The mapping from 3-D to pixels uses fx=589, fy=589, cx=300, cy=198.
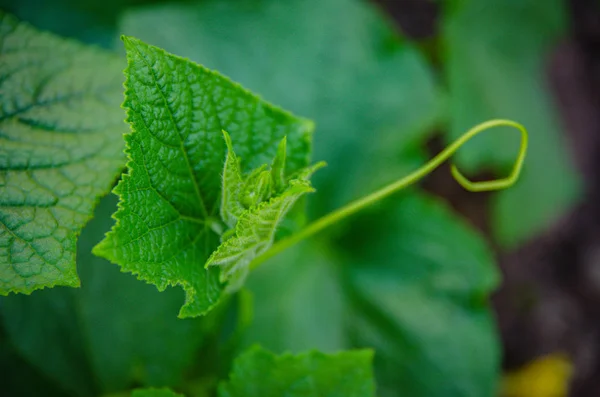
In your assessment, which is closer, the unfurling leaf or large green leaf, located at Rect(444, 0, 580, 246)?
the unfurling leaf

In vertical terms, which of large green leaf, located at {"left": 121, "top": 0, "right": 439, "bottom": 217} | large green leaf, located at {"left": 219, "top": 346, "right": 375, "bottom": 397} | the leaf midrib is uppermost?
large green leaf, located at {"left": 121, "top": 0, "right": 439, "bottom": 217}

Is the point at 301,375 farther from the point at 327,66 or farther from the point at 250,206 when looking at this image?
the point at 327,66

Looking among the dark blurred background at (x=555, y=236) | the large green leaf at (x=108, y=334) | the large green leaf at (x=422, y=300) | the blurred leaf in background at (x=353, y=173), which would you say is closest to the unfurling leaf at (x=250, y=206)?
the large green leaf at (x=108, y=334)

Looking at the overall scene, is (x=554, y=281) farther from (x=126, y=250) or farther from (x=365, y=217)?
(x=126, y=250)

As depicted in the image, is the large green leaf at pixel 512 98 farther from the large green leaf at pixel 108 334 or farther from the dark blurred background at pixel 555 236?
the large green leaf at pixel 108 334

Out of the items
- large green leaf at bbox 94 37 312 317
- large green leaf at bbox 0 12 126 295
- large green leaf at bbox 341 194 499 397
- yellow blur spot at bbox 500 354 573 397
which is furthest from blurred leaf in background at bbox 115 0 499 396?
yellow blur spot at bbox 500 354 573 397

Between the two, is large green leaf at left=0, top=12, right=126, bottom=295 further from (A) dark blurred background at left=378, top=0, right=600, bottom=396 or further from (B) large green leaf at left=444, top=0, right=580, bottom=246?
(A) dark blurred background at left=378, top=0, right=600, bottom=396

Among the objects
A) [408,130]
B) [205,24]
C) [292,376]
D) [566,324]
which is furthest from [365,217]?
[566,324]
